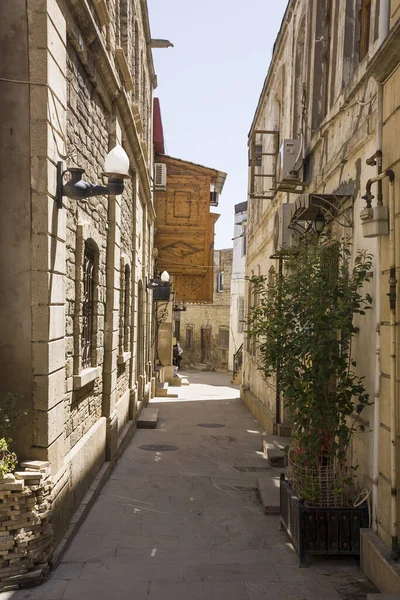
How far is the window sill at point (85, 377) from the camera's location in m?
5.98

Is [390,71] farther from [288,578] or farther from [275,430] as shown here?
[275,430]

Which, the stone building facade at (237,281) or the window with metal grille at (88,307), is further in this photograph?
the stone building facade at (237,281)

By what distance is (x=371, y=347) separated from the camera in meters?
5.43

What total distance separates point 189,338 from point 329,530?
36.0 m

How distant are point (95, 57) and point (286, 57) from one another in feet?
19.8

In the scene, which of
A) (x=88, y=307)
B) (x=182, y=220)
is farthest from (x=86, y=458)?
(x=182, y=220)

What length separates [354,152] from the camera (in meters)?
6.34

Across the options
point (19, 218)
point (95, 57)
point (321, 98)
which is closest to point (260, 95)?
point (321, 98)

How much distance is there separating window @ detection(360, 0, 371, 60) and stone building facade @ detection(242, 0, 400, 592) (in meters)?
0.01

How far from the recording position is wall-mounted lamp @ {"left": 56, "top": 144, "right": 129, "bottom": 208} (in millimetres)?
4871

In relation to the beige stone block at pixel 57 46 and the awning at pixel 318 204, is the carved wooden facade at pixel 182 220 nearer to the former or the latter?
the awning at pixel 318 204

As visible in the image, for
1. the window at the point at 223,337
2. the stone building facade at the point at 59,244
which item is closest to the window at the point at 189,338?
the window at the point at 223,337

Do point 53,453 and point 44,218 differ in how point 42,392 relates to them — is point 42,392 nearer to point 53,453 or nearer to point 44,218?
point 53,453

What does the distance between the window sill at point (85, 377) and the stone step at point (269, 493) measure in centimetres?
239
